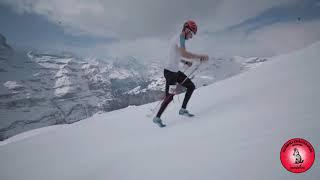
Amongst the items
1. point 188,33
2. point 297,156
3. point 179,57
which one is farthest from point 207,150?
point 188,33

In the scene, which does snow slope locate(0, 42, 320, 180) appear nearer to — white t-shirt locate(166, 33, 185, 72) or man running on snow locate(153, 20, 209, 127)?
man running on snow locate(153, 20, 209, 127)

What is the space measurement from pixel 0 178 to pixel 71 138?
112 inches

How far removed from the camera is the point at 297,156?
2752 millimetres

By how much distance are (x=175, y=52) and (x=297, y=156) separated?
4793 mm

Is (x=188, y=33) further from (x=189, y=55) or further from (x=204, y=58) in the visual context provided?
(x=204, y=58)

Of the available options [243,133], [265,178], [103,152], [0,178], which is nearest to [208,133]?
[243,133]

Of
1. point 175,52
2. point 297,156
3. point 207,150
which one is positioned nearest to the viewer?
point 297,156

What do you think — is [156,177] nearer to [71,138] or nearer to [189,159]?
[189,159]

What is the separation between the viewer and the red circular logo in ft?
8.54

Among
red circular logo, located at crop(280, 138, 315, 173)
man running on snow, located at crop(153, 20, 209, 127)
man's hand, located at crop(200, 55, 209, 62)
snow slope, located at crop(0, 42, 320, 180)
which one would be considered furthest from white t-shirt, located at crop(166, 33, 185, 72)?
red circular logo, located at crop(280, 138, 315, 173)

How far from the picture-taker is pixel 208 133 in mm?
5062

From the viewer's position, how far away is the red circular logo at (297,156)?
260 cm

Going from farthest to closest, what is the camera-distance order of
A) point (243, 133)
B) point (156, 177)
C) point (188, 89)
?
point (188, 89) → point (243, 133) → point (156, 177)

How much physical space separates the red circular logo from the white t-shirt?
177 inches
